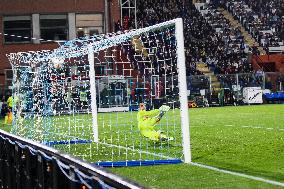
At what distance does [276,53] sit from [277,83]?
9.38 metres

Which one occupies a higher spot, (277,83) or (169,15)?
(169,15)

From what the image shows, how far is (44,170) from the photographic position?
5660 mm


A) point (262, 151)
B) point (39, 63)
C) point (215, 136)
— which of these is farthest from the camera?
point (39, 63)

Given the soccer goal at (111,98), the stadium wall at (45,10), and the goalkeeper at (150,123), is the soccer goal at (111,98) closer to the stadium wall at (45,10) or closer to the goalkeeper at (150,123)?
the goalkeeper at (150,123)

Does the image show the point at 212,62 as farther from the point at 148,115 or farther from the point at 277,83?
the point at 148,115

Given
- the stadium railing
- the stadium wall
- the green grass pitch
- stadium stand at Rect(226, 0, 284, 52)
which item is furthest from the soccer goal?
stadium stand at Rect(226, 0, 284, 52)

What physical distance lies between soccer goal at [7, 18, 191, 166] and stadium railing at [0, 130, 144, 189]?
420 cm

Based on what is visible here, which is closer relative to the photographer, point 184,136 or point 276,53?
point 184,136

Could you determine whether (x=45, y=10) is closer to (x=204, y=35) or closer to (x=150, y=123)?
(x=204, y=35)

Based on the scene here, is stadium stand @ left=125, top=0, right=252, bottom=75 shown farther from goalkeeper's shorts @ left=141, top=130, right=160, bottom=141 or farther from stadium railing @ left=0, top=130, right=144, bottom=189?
stadium railing @ left=0, top=130, right=144, bottom=189

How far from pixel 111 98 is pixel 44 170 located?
22.9 m

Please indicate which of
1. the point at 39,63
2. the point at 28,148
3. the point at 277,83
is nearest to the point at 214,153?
the point at 28,148

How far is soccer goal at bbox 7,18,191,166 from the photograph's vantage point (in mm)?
13453

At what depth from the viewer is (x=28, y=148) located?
6.53 meters
